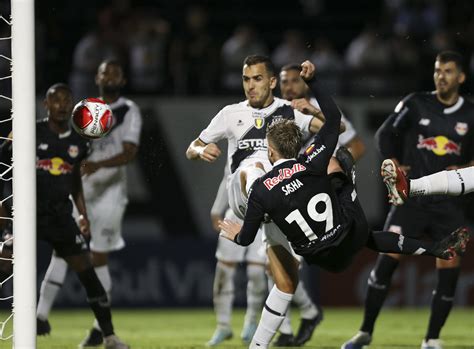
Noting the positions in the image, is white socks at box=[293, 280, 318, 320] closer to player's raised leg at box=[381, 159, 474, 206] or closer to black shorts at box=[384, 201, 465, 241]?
black shorts at box=[384, 201, 465, 241]

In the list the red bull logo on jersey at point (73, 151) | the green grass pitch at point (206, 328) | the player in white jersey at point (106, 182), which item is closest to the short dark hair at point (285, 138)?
the red bull logo on jersey at point (73, 151)

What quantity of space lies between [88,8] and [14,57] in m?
8.28

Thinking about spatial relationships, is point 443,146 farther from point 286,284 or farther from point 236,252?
point 236,252

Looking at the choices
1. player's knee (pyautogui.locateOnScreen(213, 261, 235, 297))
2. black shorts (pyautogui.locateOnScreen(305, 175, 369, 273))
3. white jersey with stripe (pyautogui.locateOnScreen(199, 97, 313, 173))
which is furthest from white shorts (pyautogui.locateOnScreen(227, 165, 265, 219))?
player's knee (pyautogui.locateOnScreen(213, 261, 235, 297))

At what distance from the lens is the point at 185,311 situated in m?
13.6

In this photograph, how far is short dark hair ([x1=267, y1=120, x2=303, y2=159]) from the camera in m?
7.48

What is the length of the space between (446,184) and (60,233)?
2816 mm

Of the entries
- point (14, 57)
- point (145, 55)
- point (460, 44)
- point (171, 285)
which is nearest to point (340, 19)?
point (460, 44)

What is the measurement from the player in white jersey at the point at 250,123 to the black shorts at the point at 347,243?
780mm

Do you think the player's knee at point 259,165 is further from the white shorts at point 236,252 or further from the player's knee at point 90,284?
the white shorts at point 236,252

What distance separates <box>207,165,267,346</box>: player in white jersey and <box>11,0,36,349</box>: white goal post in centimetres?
303

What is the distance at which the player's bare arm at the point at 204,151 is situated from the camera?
7.65m

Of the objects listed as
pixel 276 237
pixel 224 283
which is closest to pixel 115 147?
pixel 224 283

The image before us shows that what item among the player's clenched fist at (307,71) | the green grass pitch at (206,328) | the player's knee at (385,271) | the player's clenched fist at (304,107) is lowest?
the green grass pitch at (206,328)
